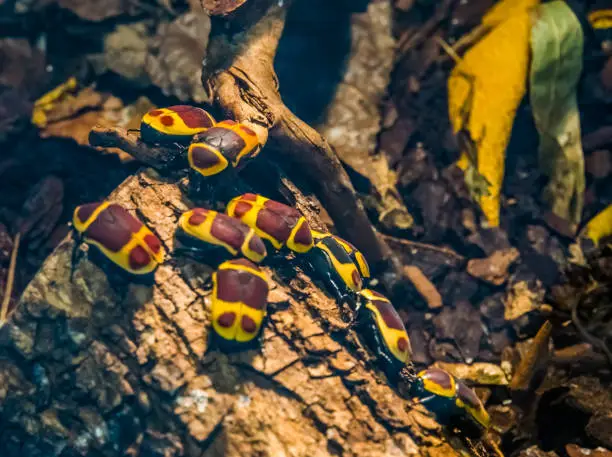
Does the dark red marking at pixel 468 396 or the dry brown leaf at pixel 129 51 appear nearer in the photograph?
the dark red marking at pixel 468 396

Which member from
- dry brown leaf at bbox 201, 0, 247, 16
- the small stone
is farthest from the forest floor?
dry brown leaf at bbox 201, 0, 247, 16

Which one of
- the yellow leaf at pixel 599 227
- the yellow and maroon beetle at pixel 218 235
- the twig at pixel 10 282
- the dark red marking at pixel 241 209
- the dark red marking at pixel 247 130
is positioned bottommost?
the twig at pixel 10 282

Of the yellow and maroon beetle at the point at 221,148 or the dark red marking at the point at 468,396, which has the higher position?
the yellow and maroon beetle at the point at 221,148

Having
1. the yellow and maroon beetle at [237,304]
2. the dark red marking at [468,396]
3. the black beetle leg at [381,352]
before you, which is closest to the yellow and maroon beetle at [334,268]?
the black beetle leg at [381,352]

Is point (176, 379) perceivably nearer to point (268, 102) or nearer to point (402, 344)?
point (402, 344)

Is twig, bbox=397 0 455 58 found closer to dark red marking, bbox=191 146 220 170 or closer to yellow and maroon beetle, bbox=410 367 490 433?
dark red marking, bbox=191 146 220 170

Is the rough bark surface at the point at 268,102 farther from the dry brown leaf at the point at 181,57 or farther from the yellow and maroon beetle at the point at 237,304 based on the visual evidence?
the yellow and maroon beetle at the point at 237,304

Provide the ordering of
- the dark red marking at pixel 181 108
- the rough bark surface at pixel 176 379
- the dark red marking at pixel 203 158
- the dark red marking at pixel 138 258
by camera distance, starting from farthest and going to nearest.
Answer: the dark red marking at pixel 181 108 → the dark red marking at pixel 203 158 → the dark red marking at pixel 138 258 → the rough bark surface at pixel 176 379

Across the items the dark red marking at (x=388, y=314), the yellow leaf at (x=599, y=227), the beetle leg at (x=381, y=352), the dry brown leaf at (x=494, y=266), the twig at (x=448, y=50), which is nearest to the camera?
the beetle leg at (x=381, y=352)
